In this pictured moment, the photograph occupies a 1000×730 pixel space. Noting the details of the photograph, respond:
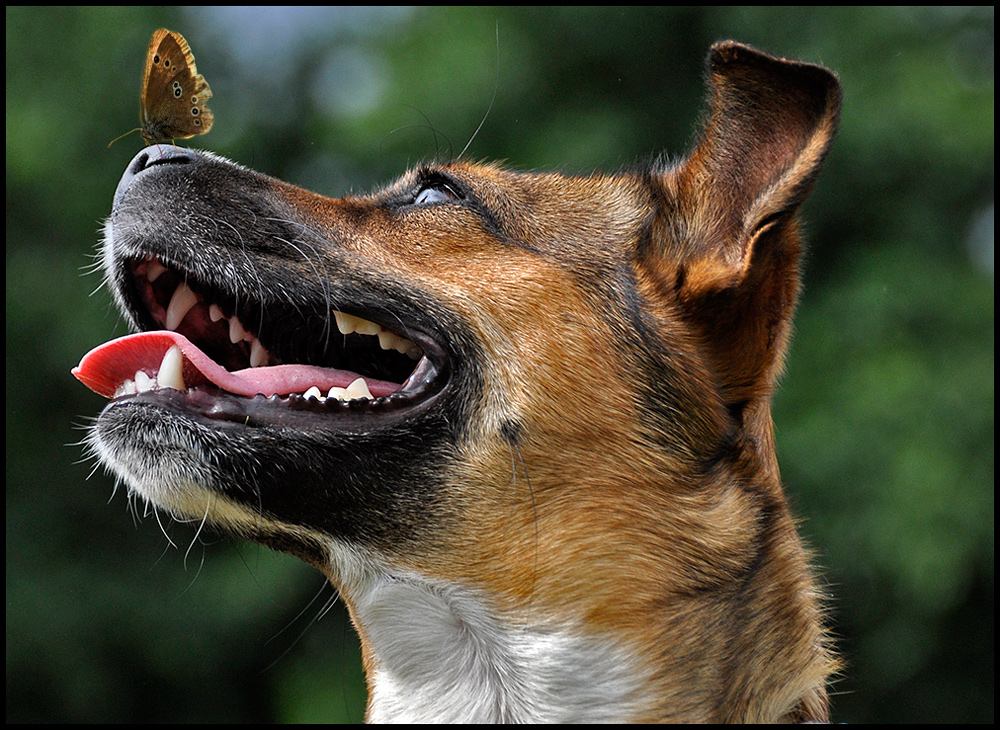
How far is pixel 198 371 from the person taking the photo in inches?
115

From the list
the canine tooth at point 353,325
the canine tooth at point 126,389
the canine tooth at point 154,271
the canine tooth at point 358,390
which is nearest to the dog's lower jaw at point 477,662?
the canine tooth at point 358,390

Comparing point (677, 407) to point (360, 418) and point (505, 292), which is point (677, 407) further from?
point (360, 418)

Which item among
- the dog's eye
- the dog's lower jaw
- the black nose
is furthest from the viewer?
the dog's eye

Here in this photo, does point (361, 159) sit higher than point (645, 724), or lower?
lower

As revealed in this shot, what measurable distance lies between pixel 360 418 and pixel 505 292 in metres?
0.56

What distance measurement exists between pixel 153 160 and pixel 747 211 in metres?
1.78

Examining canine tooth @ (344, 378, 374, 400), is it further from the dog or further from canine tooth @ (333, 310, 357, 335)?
canine tooth @ (333, 310, 357, 335)

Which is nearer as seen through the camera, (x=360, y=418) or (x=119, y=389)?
(x=360, y=418)

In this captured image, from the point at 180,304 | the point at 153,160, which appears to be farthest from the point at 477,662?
the point at 153,160

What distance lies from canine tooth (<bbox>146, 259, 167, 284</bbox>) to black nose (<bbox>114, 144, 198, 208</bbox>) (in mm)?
205

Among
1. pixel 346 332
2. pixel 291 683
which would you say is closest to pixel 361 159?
pixel 291 683

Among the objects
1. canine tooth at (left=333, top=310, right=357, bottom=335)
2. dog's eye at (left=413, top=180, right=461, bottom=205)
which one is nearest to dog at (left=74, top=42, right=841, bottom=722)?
canine tooth at (left=333, top=310, right=357, bottom=335)

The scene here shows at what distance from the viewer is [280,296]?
296 cm

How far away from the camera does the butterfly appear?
2957 mm
